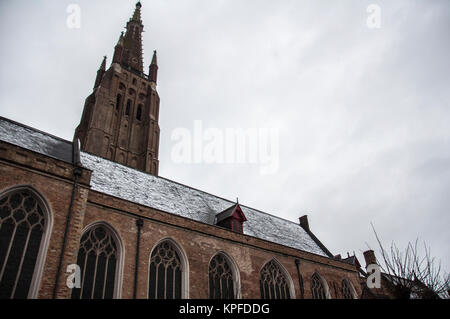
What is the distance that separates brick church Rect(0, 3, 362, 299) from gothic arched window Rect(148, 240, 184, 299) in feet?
0.15

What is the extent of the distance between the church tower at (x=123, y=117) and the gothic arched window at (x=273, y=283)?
28.0 metres

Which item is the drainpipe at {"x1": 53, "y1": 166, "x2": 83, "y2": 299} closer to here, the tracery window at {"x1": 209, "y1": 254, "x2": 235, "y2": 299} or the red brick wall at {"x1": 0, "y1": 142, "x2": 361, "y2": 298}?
the red brick wall at {"x1": 0, "y1": 142, "x2": 361, "y2": 298}

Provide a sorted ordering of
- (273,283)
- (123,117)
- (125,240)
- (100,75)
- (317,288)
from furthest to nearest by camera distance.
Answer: (100,75) < (123,117) < (317,288) < (273,283) < (125,240)

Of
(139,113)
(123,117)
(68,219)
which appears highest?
(139,113)

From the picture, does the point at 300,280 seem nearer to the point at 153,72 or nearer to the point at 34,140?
the point at 34,140

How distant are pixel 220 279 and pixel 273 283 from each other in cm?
388

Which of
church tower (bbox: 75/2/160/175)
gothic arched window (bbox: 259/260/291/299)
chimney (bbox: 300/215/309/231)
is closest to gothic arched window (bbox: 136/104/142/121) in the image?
church tower (bbox: 75/2/160/175)

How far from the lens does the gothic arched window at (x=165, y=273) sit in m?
15.2

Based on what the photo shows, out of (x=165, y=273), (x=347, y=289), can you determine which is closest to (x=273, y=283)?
(x=165, y=273)

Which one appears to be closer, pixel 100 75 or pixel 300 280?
pixel 300 280

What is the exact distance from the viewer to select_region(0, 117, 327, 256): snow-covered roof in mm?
15797

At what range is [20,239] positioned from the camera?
38.8 ft

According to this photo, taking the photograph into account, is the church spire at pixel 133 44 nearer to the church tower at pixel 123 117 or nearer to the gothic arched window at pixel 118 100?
the church tower at pixel 123 117

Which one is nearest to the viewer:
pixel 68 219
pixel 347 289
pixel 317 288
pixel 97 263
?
pixel 68 219
